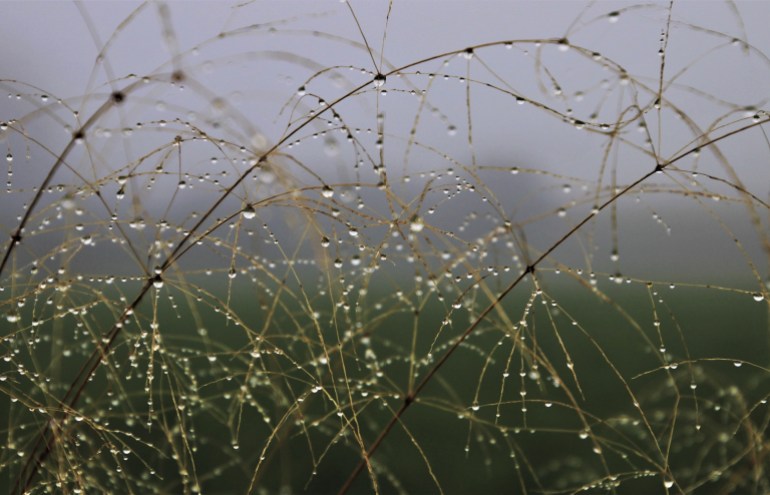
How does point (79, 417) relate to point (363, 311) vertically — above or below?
below

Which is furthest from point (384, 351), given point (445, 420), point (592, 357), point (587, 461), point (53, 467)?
point (53, 467)

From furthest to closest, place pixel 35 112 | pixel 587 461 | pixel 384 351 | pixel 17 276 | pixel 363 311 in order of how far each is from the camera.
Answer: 1. pixel 384 351
2. pixel 587 461
3. pixel 17 276
4. pixel 363 311
5. pixel 35 112

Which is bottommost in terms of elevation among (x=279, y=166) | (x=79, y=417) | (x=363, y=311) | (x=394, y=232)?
(x=79, y=417)

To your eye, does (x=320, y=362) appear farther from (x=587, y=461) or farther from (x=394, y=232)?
(x=587, y=461)

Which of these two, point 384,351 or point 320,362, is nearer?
point 320,362

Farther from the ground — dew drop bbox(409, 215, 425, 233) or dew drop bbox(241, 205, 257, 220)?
dew drop bbox(241, 205, 257, 220)

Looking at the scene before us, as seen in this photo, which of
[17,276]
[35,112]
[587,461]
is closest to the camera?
[35,112]

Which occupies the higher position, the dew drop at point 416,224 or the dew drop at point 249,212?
the dew drop at point 249,212

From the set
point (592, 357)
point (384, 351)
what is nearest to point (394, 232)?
point (384, 351)

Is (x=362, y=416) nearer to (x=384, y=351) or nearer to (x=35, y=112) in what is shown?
(x=384, y=351)
